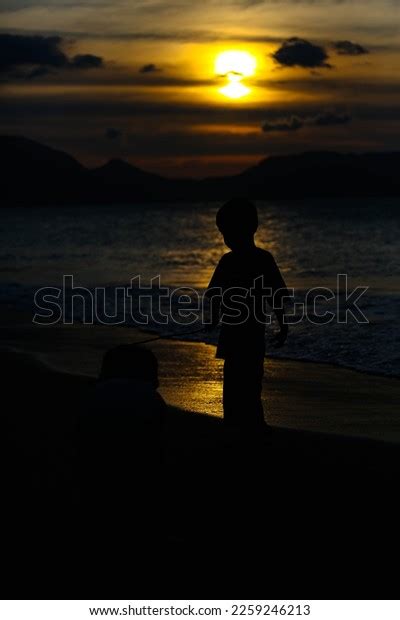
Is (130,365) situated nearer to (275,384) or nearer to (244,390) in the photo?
(244,390)

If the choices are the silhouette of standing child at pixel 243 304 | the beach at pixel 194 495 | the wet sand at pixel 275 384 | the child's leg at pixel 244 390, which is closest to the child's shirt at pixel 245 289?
the silhouette of standing child at pixel 243 304

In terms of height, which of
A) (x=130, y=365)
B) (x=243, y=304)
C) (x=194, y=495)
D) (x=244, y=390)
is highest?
(x=243, y=304)

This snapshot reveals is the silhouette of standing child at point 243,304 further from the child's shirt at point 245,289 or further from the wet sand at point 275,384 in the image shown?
the wet sand at point 275,384

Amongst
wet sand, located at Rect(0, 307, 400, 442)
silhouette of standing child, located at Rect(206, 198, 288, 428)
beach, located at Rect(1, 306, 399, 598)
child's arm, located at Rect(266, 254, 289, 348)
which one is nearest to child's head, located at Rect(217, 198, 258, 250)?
silhouette of standing child, located at Rect(206, 198, 288, 428)

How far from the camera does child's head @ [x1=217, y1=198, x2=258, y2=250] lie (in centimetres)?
671

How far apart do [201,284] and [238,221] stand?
20.6 metres

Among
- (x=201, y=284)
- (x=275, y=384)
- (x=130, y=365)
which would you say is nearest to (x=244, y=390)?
(x=130, y=365)

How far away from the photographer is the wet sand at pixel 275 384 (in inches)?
350

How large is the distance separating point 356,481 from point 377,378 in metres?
5.22

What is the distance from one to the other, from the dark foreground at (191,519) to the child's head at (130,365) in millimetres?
178

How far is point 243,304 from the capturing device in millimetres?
6809
